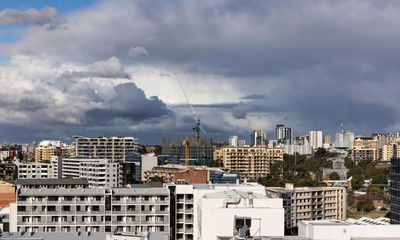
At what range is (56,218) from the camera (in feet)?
152

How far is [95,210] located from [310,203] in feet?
98.5

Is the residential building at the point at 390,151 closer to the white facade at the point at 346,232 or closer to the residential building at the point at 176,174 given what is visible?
the residential building at the point at 176,174

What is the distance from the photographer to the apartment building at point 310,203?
222 ft

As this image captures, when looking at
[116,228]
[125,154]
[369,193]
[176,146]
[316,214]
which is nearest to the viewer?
[116,228]

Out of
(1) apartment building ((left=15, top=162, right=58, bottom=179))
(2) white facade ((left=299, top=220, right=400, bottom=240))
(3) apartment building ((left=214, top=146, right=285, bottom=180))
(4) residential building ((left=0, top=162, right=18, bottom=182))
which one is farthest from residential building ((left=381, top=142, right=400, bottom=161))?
(2) white facade ((left=299, top=220, right=400, bottom=240))

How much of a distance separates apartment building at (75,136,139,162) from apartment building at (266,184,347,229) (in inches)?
3316

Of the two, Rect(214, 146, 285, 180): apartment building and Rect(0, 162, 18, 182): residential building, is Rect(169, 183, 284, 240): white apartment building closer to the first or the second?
Rect(0, 162, 18, 182): residential building

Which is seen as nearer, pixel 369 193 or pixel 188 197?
pixel 188 197

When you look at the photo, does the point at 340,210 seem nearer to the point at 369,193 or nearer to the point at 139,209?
the point at 369,193

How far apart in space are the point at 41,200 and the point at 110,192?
4.52m

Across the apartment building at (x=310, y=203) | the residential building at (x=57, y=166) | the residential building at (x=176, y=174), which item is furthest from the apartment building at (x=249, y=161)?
the apartment building at (x=310, y=203)

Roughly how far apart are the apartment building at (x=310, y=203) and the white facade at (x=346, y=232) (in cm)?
3671

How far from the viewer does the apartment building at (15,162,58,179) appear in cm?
11381

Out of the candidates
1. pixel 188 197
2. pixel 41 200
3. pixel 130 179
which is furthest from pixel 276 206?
pixel 130 179
